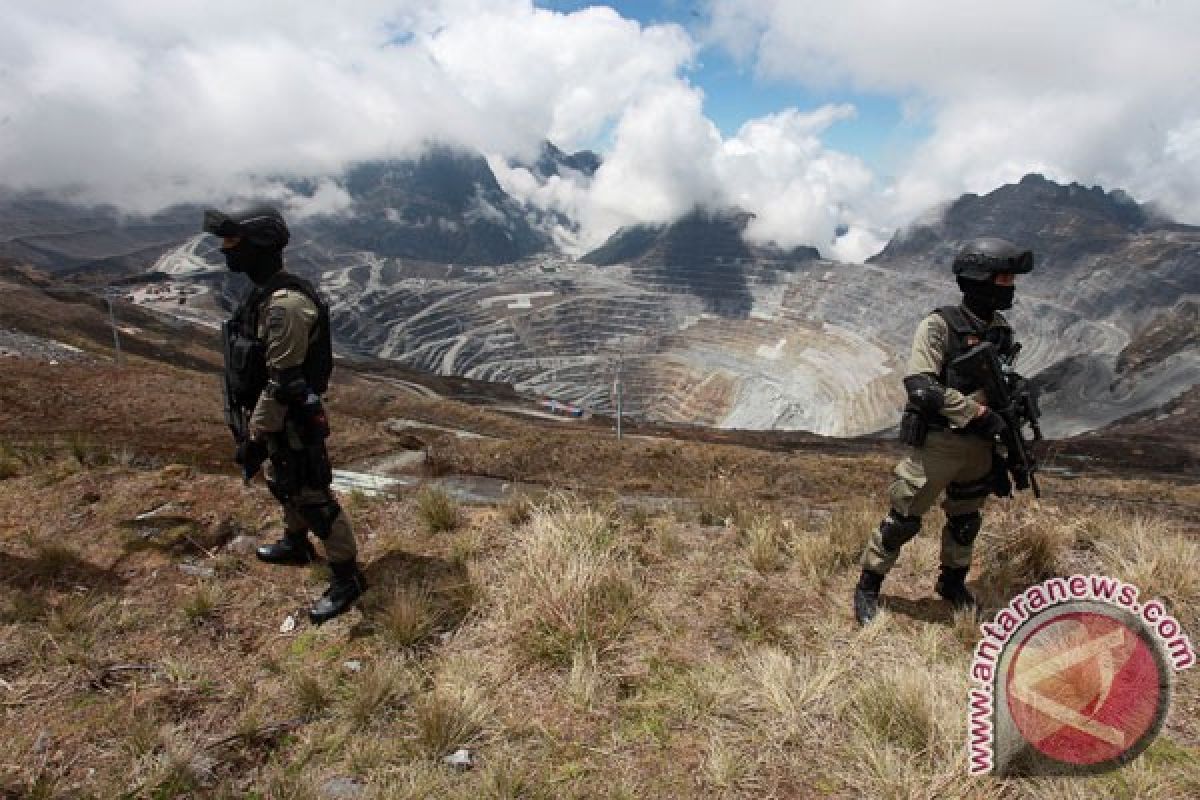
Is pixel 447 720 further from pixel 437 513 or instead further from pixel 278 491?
pixel 437 513

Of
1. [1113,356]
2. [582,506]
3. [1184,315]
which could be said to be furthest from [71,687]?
[1184,315]

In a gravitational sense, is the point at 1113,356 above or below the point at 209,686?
above

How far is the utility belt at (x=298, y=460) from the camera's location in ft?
14.6

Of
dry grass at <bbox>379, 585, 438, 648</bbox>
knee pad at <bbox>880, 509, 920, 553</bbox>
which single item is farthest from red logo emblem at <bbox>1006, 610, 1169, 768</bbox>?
dry grass at <bbox>379, 585, 438, 648</bbox>

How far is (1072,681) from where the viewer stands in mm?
3023

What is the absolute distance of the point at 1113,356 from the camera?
84500 millimetres

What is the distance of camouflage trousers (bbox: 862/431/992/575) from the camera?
4473 mm

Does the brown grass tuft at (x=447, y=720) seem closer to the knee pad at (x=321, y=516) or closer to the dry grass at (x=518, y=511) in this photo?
the knee pad at (x=321, y=516)

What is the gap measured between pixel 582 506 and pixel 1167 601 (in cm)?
481

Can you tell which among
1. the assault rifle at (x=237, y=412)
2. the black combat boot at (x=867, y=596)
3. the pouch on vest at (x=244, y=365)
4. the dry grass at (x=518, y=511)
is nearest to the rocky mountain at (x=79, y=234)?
the assault rifle at (x=237, y=412)

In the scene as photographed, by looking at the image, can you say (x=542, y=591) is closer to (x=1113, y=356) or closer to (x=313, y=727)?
(x=313, y=727)

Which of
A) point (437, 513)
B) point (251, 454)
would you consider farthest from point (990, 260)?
point (251, 454)

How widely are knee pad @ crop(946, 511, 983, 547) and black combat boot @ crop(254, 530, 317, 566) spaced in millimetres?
5399

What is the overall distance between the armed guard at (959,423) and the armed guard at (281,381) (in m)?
4.11
